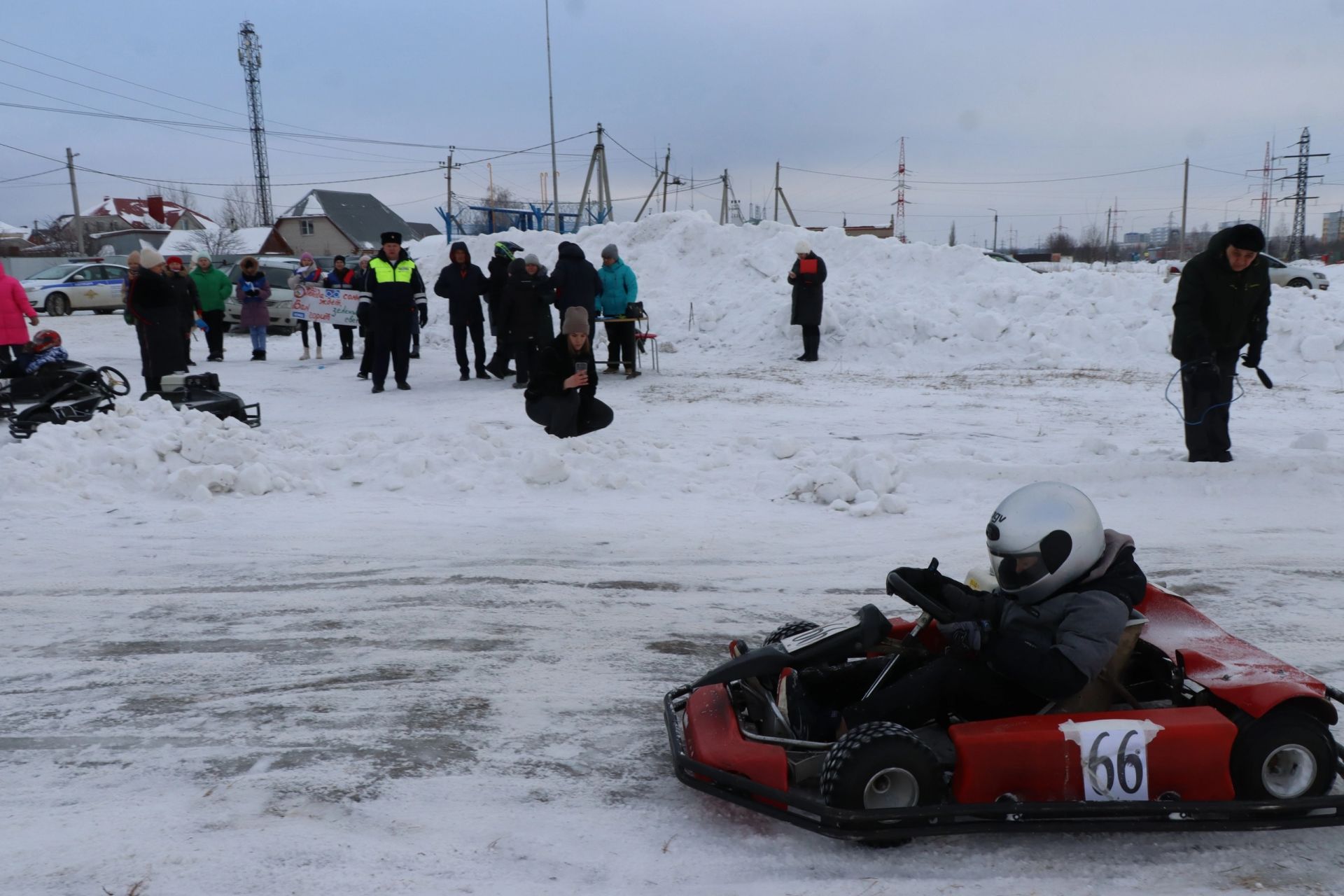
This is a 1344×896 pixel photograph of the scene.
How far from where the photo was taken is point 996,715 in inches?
137

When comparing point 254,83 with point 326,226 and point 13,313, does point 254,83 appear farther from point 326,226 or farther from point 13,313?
point 13,313

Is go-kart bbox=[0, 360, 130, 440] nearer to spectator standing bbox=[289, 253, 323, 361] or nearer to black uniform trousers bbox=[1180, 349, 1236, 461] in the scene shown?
spectator standing bbox=[289, 253, 323, 361]

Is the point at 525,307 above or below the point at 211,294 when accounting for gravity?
below

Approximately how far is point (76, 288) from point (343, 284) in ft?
51.2

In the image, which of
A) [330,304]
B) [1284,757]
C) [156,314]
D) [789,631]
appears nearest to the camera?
[1284,757]

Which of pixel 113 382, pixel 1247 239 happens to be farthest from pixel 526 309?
pixel 1247 239

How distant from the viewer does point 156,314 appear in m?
11.8

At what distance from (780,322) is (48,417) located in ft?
39.1

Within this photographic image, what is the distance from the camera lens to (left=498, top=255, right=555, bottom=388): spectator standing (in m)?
12.6

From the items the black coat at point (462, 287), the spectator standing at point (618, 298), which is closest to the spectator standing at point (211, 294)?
the black coat at point (462, 287)

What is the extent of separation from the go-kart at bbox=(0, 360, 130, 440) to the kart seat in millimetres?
9462

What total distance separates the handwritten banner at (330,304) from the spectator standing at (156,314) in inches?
151

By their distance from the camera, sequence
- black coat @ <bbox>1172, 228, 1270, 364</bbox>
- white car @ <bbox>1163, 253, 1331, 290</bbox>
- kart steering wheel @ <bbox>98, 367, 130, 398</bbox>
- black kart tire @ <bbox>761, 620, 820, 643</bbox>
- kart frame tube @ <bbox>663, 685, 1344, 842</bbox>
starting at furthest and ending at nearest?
white car @ <bbox>1163, 253, 1331, 290</bbox> → kart steering wheel @ <bbox>98, 367, 130, 398</bbox> → black coat @ <bbox>1172, 228, 1270, 364</bbox> → black kart tire @ <bbox>761, 620, 820, 643</bbox> → kart frame tube @ <bbox>663, 685, 1344, 842</bbox>

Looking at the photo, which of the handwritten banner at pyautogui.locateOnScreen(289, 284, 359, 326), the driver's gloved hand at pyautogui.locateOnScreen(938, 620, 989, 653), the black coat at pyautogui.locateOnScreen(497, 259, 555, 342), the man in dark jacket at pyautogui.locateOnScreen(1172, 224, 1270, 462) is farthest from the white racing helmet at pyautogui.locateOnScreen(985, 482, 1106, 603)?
the handwritten banner at pyautogui.locateOnScreen(289, 284, 359, 326)
